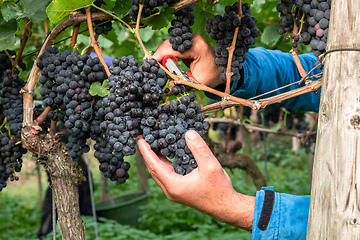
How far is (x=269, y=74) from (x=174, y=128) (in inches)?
28.5

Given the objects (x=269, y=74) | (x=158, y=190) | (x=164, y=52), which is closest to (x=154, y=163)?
(x=164, y=52)

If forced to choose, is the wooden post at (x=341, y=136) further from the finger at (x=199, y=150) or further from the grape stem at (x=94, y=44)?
the grape stem at (x=94, y=44)

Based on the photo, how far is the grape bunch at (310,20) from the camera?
0.98m

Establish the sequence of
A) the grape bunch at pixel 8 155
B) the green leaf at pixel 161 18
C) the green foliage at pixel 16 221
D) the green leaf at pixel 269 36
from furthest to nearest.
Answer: the green foliage at pixel 16 221
the green leaf at pixel 269 36
the grape bunch at pixel 8 155
the green leaf at pixel 161 18

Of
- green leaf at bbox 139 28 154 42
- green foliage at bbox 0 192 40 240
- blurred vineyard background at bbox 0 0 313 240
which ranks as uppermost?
green leaf at bbox 139 28 154 42

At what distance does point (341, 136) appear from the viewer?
764 mm

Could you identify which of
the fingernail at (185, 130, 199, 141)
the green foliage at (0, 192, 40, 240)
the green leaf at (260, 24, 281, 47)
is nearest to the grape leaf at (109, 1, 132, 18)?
the fingernail at (185, 130, 199, 141)

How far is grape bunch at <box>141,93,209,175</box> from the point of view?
945 mm

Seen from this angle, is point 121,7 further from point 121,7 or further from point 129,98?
point 129,98

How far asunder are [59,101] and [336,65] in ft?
2.98

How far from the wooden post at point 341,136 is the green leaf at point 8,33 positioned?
1.19m

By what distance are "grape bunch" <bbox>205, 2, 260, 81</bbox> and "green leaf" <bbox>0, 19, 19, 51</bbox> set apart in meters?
0.80

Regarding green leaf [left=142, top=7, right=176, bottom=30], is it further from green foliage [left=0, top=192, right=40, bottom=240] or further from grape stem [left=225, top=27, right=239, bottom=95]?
green foliage [left=0, top=192, right=40, bottom=240]

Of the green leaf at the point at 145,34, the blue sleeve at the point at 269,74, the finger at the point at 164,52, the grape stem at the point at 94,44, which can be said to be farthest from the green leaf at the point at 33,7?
the green leaf at the point at 145,34
